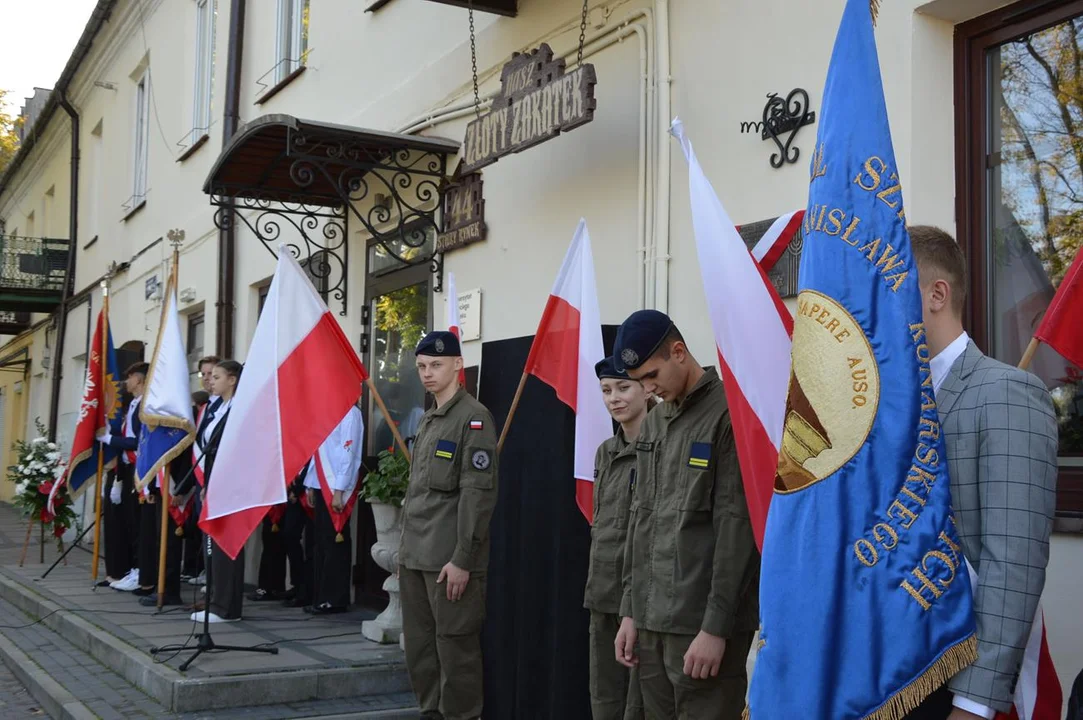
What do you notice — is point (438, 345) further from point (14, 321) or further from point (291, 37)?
point (14, 321)

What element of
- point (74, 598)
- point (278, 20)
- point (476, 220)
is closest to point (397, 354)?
point (476, 220)

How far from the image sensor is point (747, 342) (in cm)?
350

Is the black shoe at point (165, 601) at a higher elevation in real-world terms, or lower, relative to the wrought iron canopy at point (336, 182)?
lower

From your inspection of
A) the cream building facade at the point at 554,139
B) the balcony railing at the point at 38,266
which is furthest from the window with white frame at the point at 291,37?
the balcony railing at the point at 38,266

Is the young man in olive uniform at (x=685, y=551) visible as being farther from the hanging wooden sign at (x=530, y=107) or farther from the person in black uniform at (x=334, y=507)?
the person in black uniform at (x=334, y=507)

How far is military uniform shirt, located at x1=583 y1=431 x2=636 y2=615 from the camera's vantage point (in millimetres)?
4211

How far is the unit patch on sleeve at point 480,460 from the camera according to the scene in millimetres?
5191

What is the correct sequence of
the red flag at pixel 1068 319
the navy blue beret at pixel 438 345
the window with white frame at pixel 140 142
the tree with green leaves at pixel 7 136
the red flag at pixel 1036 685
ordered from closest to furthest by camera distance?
the red flag at pixel 1036 685 → the red flag at pixel 1068 319 → the navy blue beret at pixel 438 345 → the window with white frame at pixel 140 142 → the tree with green leaves at pixel 7 136

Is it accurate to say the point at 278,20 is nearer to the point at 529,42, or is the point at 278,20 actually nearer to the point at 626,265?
the point at 529,42

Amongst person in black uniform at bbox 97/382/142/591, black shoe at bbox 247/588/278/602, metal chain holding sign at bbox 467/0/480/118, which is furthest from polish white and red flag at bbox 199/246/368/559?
person in black uniform at bbox 97/382/142/591

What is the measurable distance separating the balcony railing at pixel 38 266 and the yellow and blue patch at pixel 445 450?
19143mm

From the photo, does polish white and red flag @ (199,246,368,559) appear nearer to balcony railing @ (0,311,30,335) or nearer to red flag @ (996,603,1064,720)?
red flag @ (996,603,1064,720)

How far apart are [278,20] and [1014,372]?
34.1 feet

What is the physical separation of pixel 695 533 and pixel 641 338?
66cm
